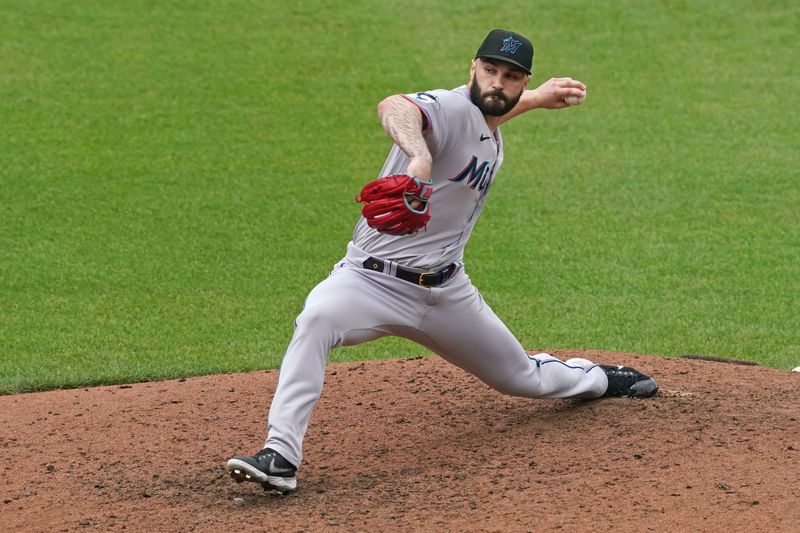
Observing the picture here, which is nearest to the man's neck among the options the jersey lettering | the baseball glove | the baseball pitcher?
the baseball pitcher

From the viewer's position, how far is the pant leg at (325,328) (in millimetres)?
4480

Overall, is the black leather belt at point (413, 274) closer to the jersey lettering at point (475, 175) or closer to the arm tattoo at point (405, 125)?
the jersey lettering at point (475, 175)

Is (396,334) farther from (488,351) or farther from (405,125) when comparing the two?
(405,125)

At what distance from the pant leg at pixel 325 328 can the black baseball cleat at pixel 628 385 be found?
119 cm

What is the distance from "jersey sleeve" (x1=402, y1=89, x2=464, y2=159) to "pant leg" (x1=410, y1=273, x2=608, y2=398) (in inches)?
24.3

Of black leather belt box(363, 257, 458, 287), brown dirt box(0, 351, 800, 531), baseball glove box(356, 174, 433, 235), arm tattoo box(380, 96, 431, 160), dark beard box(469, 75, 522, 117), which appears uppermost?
dark beard box(469, 75, 522, 117)

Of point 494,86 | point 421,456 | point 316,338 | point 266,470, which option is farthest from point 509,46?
point 266,470

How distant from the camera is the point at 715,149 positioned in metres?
10.5

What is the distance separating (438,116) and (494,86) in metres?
0.35

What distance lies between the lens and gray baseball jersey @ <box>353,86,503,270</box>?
4.70 m

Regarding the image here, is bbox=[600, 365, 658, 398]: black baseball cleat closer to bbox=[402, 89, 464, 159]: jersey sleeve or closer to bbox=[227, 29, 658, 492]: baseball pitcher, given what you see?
bbox=[227, 29, 658, 492]: baseball pitcher

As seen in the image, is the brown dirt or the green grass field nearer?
the brown dirt

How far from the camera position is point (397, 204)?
4.06 m

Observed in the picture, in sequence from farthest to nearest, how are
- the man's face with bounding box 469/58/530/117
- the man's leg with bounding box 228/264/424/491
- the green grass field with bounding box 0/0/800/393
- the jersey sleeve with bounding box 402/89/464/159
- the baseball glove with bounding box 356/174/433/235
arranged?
the green grass field with bounding box 0/0/800/393
the man's face with bounding box 469/58/530/117
the jersey sleeve with bounding box 402/89/464/159
the man's leg with bounding box 228/264/424/491
the baseball glove with bounding box 356/174/433/235
